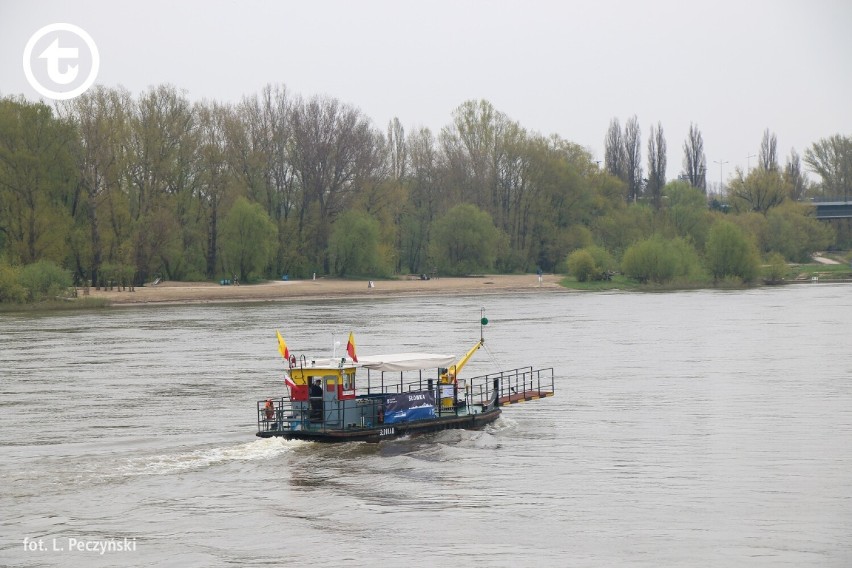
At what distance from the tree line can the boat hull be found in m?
62.8

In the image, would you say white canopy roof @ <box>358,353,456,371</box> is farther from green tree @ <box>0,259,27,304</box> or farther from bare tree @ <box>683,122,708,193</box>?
bare tree @ <box>683,122,708,193</box>

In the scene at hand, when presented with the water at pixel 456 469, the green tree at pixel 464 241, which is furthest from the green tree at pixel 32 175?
the water at pixel 456 469

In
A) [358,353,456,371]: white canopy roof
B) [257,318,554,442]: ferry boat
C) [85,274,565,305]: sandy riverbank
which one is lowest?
[257,318,554,442]: ferry boat

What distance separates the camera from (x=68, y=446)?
105ft

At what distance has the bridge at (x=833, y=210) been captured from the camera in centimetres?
15885

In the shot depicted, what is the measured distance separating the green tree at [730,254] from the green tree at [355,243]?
34.0 m

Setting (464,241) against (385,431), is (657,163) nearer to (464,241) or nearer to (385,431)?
(464,241)

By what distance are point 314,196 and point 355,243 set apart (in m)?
7.72

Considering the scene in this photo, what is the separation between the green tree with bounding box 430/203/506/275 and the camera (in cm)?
12425

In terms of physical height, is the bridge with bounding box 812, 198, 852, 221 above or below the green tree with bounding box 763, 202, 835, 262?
above

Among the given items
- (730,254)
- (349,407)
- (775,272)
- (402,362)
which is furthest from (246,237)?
(349,407)

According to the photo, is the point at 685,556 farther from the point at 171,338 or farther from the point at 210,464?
the point at 171,338

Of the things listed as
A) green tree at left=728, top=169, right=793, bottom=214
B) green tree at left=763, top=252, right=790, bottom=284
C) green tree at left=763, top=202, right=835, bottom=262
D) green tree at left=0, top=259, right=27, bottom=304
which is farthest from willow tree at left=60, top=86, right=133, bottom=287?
green tree at left=728, top=169, right=793, bottom=214

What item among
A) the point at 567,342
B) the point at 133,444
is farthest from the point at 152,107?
the point at 133,444
